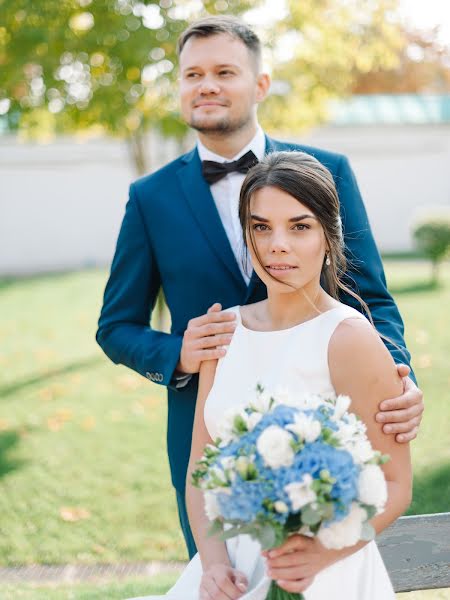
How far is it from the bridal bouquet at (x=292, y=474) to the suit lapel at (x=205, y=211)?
42.7 inches

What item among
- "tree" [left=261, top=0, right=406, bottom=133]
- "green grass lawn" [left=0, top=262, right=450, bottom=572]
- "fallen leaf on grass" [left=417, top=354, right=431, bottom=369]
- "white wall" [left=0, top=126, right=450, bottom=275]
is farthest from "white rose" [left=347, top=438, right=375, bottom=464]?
"white wall" [left=0, top=126, right=450, bottom=275]

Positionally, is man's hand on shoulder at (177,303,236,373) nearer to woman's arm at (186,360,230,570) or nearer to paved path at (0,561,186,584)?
woman's arm at (186,360,230,570)

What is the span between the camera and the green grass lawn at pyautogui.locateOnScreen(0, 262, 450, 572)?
5895mm

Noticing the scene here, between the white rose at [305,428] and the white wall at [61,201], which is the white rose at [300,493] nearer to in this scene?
the white rose at [305,428]

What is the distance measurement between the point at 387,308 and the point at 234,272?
590 millimetres

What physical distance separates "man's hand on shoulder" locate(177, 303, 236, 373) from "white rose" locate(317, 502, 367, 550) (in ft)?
2.69

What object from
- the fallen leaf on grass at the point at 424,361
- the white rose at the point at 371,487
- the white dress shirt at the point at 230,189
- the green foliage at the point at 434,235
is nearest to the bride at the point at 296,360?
the white rose at the point at 371,487

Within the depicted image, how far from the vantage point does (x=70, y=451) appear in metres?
7.60

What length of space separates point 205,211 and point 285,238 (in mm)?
760

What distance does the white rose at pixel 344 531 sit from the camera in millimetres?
1865

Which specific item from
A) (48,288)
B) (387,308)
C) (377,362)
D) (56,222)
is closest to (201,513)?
(377,362)

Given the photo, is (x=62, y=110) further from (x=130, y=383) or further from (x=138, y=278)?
(x=138, y=278)

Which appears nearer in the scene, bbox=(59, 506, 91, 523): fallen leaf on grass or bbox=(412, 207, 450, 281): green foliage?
bbox=(59, 506, 91, 523): fallen leaf on grass

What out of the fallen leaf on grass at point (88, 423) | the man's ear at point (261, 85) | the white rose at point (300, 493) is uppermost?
the man's ear at point (261, 85)
